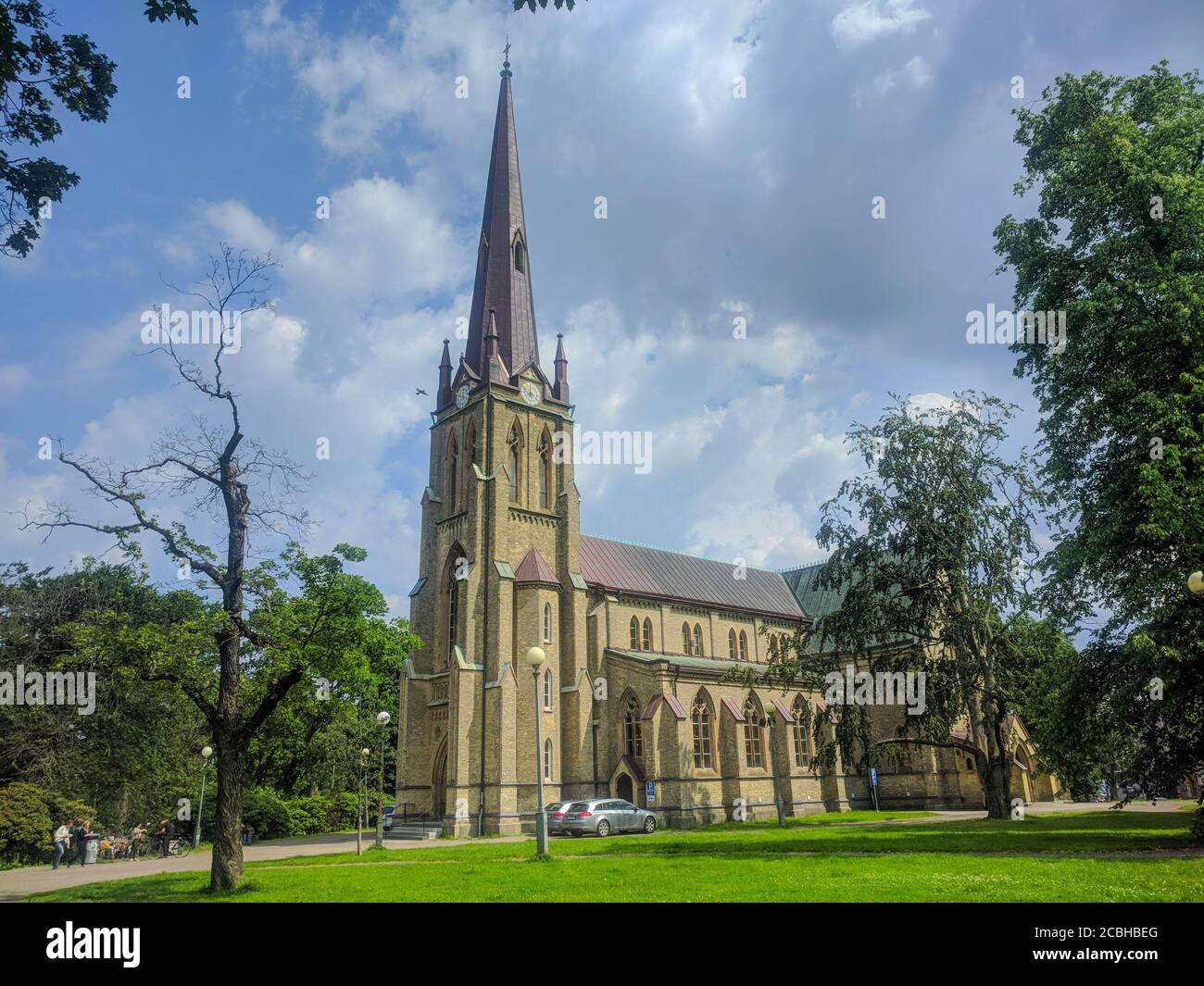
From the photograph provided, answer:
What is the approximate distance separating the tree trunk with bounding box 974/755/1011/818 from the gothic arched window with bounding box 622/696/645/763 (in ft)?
50.1

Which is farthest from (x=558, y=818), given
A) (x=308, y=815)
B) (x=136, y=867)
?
(x=308, y=815)

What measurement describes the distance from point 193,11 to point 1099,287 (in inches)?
782

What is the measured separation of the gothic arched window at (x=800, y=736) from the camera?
43906mm

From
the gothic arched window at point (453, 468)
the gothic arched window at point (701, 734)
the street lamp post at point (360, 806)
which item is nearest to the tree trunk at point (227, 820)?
the street lamp post at point (360, 806)

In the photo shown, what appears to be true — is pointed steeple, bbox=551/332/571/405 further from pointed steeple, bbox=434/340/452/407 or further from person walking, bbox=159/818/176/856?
person walking, bbox=159/818/176/856

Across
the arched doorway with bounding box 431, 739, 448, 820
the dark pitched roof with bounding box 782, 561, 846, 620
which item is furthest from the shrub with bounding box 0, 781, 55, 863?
the dark pitched roof with bounding box 782, 561, 846, 620

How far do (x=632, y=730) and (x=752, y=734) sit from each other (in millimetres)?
7292

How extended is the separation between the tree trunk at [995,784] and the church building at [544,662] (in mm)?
10700

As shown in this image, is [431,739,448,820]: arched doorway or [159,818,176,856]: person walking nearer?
[159,818,176,856]: person walking

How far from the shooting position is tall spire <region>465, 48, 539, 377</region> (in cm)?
4356

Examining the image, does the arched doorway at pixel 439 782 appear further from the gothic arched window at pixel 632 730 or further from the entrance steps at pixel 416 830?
the gothic arched window at pixel 632 730

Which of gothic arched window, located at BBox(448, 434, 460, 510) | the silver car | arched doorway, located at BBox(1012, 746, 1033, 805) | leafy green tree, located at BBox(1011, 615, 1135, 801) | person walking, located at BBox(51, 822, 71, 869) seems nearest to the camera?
leafy green tree, located at BBox(1011, 615, 1135, 801)

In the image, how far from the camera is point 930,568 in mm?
29406

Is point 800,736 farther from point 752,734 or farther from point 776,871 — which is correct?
point 776,871
